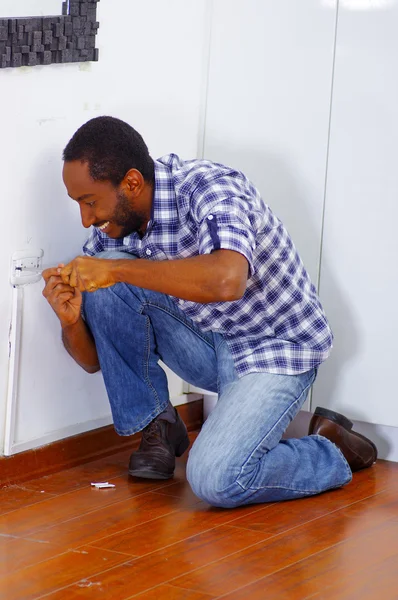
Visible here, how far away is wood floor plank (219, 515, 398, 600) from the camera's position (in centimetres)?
158

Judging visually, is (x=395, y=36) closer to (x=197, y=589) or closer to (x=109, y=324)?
(x=109, y=324)

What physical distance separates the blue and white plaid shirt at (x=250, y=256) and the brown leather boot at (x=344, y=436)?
20 centimetres

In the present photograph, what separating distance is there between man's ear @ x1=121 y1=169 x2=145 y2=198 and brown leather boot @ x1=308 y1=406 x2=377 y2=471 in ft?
2.40

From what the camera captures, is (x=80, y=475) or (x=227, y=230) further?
(x=80, y=475)

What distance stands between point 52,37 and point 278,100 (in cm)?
67

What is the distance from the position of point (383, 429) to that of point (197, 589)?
1.02 m

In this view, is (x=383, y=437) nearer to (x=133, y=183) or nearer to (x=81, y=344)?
(x=81, y=344)

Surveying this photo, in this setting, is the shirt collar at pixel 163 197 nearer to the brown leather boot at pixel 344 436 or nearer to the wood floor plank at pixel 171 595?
the brown leather boot at pixel 344 436

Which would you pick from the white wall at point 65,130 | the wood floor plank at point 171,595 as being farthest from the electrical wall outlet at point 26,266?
the wood floor plank at point 171,595

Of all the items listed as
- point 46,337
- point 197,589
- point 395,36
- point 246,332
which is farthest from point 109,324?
point 395,36

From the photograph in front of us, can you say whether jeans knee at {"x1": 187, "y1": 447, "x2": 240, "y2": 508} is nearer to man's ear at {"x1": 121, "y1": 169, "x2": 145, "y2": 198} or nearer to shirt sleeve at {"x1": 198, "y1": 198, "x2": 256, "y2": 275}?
shirt sleeve at {"x1": 198, "y1": 198, "x2": 256, "y2": 275}

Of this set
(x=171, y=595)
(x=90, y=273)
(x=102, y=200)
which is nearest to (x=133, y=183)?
(x=102, y=200)

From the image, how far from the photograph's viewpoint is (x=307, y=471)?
211cm

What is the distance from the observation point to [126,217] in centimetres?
201
